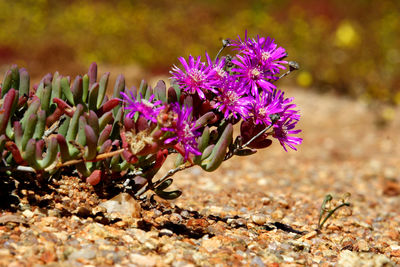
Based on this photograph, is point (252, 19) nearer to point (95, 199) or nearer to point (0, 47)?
point (0, 47)

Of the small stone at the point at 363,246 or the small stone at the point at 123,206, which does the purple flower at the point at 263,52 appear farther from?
the small stone at the point at 363,246

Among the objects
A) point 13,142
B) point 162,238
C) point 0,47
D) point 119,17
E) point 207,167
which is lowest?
point 162,238

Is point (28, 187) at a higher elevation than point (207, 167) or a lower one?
lower

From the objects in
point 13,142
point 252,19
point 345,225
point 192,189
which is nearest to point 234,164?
point 192,189

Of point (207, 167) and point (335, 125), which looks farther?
point (335, 125)

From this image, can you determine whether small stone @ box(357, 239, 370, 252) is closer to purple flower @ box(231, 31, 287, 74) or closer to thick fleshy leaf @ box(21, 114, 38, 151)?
purple flower @ box(231, 31, 287, 74)

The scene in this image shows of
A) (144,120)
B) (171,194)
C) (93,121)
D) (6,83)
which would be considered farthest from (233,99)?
(6,83)

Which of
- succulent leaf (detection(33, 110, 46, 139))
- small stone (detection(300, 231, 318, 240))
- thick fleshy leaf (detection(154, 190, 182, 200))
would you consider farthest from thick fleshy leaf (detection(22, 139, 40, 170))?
small stone (detection(300, 231, 318, 240))

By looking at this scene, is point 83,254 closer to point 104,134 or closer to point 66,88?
point 104,134
